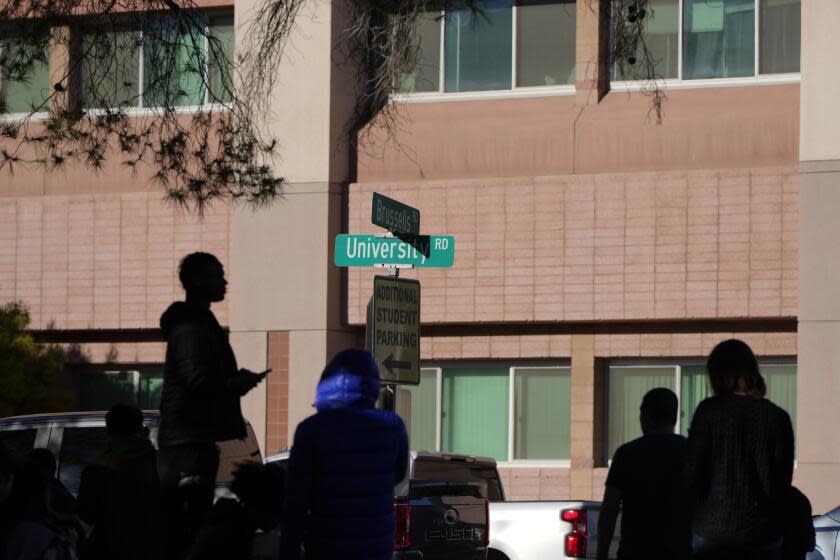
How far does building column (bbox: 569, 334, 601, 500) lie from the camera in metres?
21.0

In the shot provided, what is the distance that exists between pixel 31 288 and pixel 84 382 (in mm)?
1511

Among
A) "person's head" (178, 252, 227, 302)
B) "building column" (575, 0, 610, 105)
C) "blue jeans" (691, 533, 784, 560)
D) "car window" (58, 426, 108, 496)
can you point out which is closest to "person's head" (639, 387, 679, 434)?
"blue jeans" (691, 533, 784, 560)

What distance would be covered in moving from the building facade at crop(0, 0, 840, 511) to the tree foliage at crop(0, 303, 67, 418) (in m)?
1.06

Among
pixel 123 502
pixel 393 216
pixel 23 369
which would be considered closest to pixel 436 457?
pixel 393 216

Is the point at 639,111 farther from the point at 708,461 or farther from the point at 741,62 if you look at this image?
the point at 708,461

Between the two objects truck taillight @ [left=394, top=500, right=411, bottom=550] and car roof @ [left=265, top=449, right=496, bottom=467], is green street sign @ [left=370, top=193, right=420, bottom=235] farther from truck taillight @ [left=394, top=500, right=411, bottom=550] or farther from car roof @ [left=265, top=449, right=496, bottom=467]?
truck taillight @ [left=394, top=500, right=411, bottom=550]

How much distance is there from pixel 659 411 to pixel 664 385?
40.6 ft

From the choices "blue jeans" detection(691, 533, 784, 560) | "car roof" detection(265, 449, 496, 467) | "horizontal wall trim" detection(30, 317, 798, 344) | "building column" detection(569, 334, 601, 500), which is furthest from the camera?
"building column" detection(569, 334, 601, 500)

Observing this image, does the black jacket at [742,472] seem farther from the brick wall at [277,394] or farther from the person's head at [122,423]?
the brick wall at [277,394]

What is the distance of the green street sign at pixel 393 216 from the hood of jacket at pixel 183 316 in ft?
15.4

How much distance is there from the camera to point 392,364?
43.3 feet

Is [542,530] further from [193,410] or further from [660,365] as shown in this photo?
[660,365]

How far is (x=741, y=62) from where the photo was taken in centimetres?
2108

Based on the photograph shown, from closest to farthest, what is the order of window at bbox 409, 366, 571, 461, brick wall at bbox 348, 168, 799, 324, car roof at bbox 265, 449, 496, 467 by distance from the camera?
car roof at bbox 265, 449, 496, 467
brick wall at bbox 348, 168, 799, 324
window at bbox 409, 366, 571, 461
